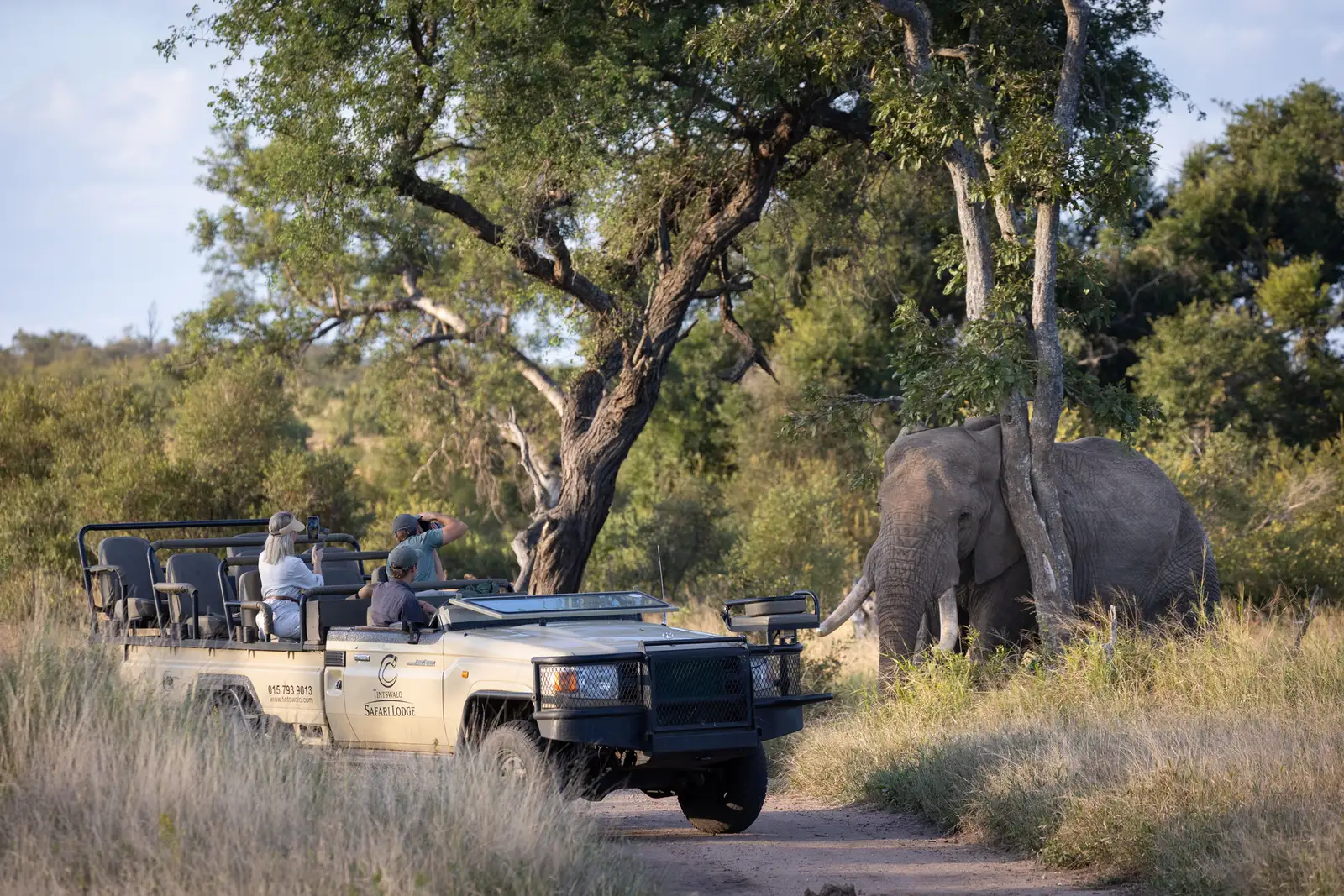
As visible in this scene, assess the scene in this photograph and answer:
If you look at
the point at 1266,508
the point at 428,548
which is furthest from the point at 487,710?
the point at 1266,508

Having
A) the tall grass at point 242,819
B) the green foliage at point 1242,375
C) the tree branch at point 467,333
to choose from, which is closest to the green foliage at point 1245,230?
the green foliage at point 1242,375

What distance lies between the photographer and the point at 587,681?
789cm

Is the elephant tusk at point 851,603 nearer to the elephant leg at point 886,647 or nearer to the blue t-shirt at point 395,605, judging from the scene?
the elephant leg at point 886,647

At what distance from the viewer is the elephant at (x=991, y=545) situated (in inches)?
481

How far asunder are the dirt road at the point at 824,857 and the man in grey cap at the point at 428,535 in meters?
2.34

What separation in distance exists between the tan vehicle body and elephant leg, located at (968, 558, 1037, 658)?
5.03 metres

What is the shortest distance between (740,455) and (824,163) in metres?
10.2

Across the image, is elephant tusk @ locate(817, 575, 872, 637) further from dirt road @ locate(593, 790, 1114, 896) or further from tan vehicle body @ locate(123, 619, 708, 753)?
tan vehicle body @ locate(123, 619, 708, 753)

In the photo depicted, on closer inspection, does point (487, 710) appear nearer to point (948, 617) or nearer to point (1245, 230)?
point (948, 617)

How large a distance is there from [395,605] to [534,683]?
149 cm

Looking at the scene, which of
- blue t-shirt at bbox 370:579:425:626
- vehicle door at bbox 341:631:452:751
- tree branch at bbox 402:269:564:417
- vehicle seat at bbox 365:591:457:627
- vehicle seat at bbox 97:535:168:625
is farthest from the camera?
tree branch at bbox 402:269:564:417

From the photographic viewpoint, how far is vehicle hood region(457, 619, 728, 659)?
8078 mm

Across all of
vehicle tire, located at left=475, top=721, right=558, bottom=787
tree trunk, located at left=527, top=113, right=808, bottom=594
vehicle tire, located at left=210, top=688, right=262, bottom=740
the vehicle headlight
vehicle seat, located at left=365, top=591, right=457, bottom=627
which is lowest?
vehicle tire, located at left=475, top=721, right=558, bottom=787

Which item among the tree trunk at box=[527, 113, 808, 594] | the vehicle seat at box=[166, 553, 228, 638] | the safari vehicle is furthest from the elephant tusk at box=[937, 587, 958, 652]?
the vehicle seat at box=[166, 553, 228, 638]
